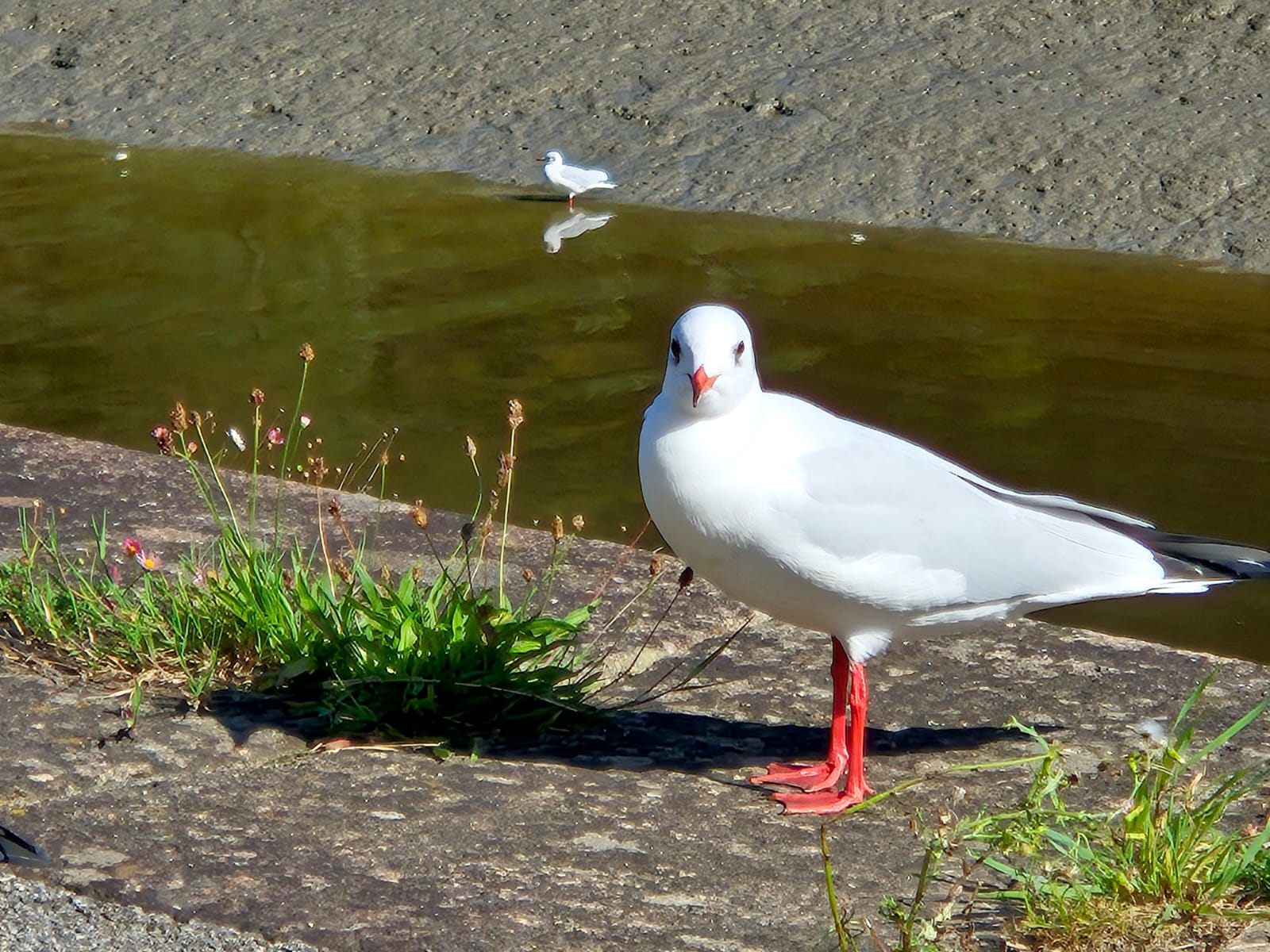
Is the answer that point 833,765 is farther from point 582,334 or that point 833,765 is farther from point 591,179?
point 591,179

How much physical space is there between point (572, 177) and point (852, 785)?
282 inches

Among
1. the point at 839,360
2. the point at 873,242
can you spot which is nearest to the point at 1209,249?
the point at 873,242

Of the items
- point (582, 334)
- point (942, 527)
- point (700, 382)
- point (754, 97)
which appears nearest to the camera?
point (700, 382)

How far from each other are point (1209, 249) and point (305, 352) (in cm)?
703

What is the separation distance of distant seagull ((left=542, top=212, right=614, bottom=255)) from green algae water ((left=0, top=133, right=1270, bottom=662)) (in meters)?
0.02

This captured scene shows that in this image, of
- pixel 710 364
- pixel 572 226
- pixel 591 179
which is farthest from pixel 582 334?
pixel 710 364

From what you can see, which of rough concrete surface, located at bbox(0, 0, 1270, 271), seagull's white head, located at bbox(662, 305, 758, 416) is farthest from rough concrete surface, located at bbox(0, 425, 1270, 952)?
rough concrete surface, located at bbox(0, 0, 1270, 271)

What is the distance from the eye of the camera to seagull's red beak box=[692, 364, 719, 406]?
360cm

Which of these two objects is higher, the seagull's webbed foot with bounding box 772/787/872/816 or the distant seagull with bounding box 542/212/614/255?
the distant seagull with bounding box 542/212/614/255

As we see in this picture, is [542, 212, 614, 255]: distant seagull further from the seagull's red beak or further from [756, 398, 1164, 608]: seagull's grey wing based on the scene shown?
the seagull's red beak

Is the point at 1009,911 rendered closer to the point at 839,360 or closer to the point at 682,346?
the point at 682,346

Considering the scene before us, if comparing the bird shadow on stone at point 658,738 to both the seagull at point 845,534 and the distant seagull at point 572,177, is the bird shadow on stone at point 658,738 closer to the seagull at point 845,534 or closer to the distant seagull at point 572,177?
the seagull at point 845,534

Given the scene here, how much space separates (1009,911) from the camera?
3.07m

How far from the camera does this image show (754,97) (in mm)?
11438
